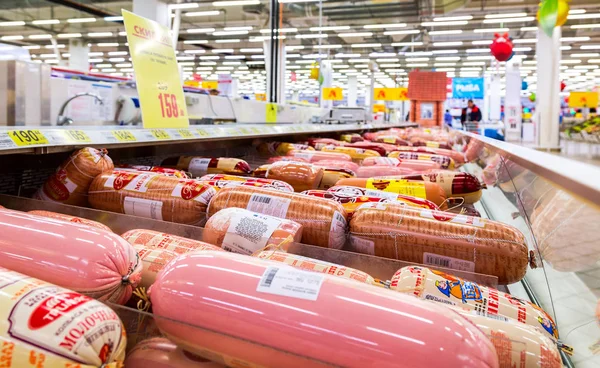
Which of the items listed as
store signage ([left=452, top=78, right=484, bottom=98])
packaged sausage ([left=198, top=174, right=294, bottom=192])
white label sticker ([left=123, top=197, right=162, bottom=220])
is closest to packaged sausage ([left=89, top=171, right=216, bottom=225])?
white label sticker ([left=123, top=197, right=162, bottom=220])

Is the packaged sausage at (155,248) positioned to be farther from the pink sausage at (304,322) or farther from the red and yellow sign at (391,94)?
the red and yellow sign at (391,94)

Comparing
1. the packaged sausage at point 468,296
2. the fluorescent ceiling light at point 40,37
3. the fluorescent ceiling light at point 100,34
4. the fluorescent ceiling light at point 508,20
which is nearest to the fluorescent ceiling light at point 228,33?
the fluorescent ceiling light at point 100,34

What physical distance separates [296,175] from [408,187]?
49 cm

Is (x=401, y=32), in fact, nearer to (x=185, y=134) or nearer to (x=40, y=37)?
(x=40, y=37)

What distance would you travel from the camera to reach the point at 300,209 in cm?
139

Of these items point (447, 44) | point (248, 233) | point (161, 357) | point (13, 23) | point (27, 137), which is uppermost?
point (447, 44)

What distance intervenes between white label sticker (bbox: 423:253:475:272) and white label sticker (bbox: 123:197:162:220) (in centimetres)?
87

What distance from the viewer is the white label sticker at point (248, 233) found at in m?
1.19

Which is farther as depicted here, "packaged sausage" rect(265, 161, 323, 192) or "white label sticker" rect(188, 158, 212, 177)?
"white label sticker" rect(188, 158, 212, 177)

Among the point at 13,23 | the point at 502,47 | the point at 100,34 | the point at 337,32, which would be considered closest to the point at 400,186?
the point at 502,47

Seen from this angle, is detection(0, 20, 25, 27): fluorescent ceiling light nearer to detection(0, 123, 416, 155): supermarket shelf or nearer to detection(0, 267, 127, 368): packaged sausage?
detection(0, 123, 416, 155): supermarket shelf

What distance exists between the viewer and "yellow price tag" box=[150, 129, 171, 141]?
1889mm

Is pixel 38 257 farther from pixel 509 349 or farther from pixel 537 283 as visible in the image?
pixel 537 283

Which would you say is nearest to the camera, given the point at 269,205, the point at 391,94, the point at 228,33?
the point at 269,205
